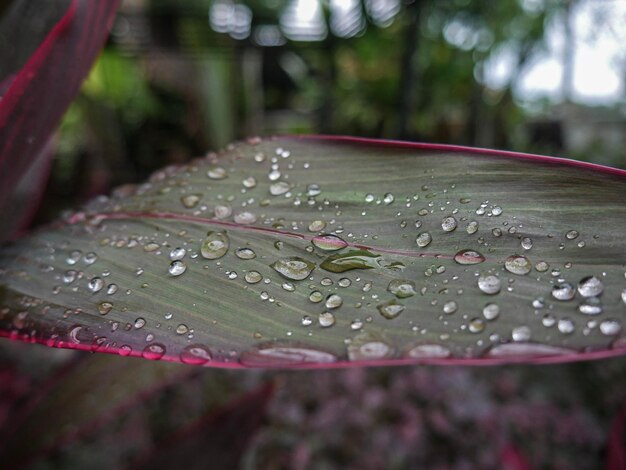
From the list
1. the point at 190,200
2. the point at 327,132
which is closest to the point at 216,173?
the point at 190,200

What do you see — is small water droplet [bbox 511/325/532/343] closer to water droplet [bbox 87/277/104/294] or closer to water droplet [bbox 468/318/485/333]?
water droplet [bbox 468/318/485/333]

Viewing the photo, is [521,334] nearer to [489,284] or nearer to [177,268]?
[489,284]

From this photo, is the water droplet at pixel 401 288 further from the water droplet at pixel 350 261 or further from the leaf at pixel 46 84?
the leaf at pixel 46 84

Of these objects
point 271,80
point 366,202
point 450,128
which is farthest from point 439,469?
point 271,80

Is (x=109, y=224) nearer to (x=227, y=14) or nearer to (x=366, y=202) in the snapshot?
(x=366, y=202)

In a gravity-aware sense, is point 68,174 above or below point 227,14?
below
